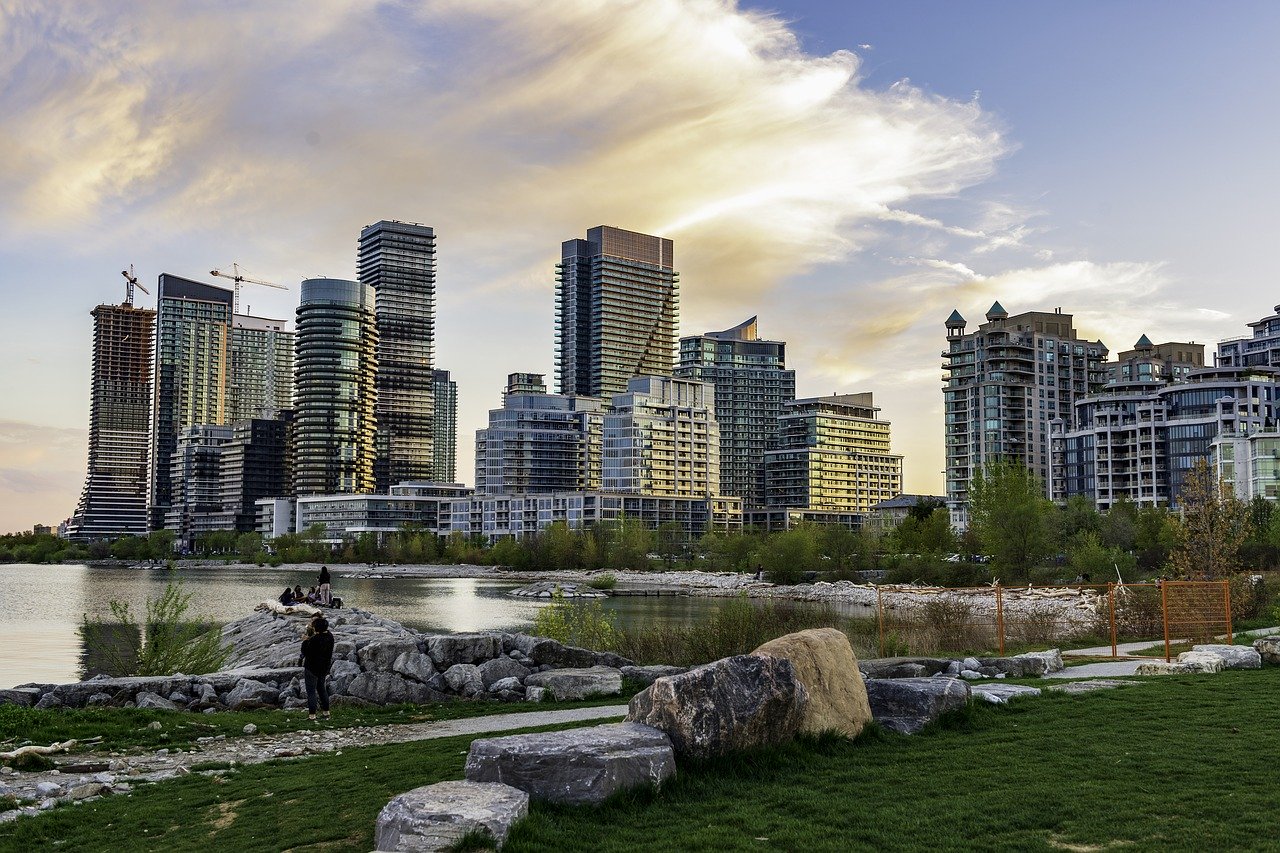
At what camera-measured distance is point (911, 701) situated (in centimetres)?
1582

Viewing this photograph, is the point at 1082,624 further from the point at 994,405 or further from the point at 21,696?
the point at 994,405

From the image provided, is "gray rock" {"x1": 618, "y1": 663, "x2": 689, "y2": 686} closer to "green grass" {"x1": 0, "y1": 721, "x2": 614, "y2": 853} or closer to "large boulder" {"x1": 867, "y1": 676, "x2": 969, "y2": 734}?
"large boulder" {"x1": 867, "y1": 676, "x2": 969, "y2": 734}

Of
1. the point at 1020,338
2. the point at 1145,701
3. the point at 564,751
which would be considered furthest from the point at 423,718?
the point at 1020,338

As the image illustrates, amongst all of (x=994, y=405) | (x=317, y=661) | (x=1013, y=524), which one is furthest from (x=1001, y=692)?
(x=994, y=405)

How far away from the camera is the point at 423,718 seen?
69.8 ft

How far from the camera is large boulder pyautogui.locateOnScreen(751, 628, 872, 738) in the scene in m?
14.4

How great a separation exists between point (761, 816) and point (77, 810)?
27.5ft

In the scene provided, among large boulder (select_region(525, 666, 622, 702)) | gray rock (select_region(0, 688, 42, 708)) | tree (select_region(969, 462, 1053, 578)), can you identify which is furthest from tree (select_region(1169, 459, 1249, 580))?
gray rock (select_region(0, 688, 42, 708))

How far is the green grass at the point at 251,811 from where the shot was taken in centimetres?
1123

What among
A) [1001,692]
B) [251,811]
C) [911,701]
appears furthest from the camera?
[1001,692]

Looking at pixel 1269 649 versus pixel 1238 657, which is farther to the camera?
pixel 1269 649

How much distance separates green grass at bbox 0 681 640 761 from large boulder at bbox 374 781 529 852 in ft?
31.8

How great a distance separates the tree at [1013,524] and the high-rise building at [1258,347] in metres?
115

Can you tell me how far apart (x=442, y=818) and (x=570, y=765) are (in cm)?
199
